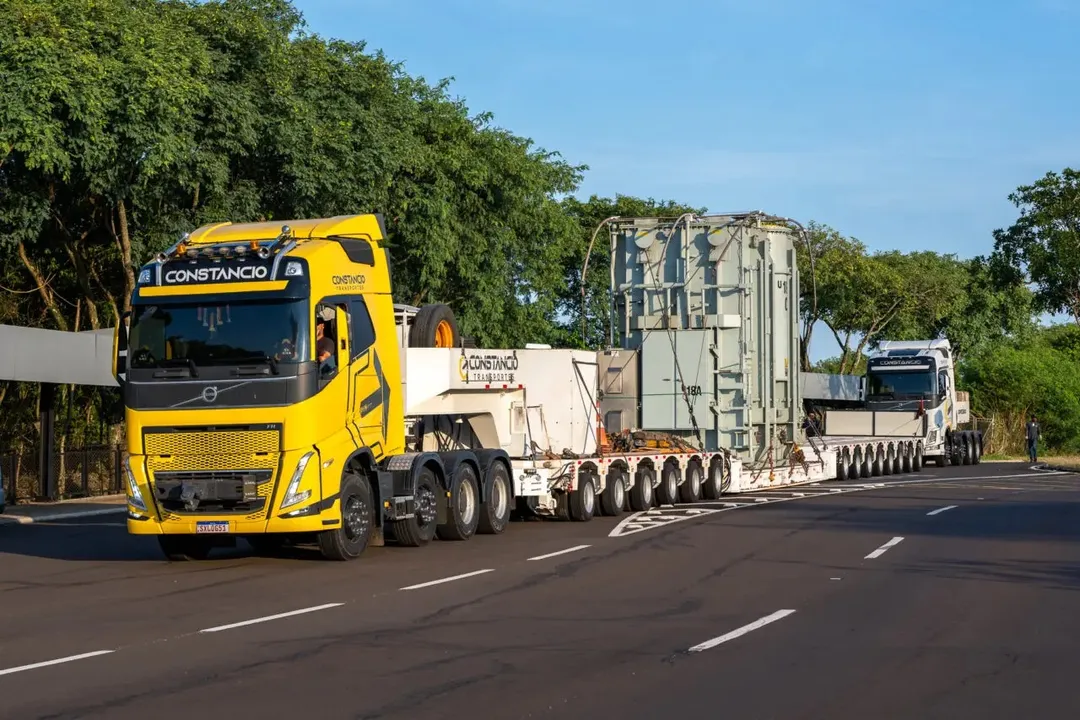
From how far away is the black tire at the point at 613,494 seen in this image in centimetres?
2508

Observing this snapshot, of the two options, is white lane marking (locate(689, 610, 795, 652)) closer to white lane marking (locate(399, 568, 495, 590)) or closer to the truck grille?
white lane marking (locate(399, 568, 495, 590))

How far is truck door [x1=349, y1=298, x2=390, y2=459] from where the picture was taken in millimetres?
17922

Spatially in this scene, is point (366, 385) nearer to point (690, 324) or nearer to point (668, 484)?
point (668, 484)

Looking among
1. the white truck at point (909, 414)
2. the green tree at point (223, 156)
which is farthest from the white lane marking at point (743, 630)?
the white truck at point (909, 414)

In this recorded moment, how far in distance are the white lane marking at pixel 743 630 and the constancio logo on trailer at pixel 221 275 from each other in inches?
293

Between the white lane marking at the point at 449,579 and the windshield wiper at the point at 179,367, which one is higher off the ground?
the windshield wiper at the point at 179,367

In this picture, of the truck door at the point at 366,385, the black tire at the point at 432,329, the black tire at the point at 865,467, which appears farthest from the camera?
the black tire at the point at 865,467

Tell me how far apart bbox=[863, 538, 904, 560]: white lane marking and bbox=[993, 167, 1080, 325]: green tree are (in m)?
38.5

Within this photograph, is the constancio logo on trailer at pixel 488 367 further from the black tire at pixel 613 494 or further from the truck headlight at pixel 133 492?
the truck headlight at pixel 133 492

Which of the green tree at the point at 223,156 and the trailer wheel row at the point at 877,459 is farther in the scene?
the trailer wheel row at the point at 877,459

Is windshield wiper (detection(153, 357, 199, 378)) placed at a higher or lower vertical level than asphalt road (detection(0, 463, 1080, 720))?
higher

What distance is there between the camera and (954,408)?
50844 millimetres

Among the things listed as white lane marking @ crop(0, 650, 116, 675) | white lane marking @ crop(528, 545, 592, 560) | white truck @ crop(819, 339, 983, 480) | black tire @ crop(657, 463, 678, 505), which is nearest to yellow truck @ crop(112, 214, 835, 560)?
white lane marking @ crop(528, 545, 592, 560)

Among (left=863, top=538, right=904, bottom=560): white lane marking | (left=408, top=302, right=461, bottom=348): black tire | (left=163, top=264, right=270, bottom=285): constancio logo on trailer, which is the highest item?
(left=163, top=264, right=270, bottom=285): constancio logo on trailer
